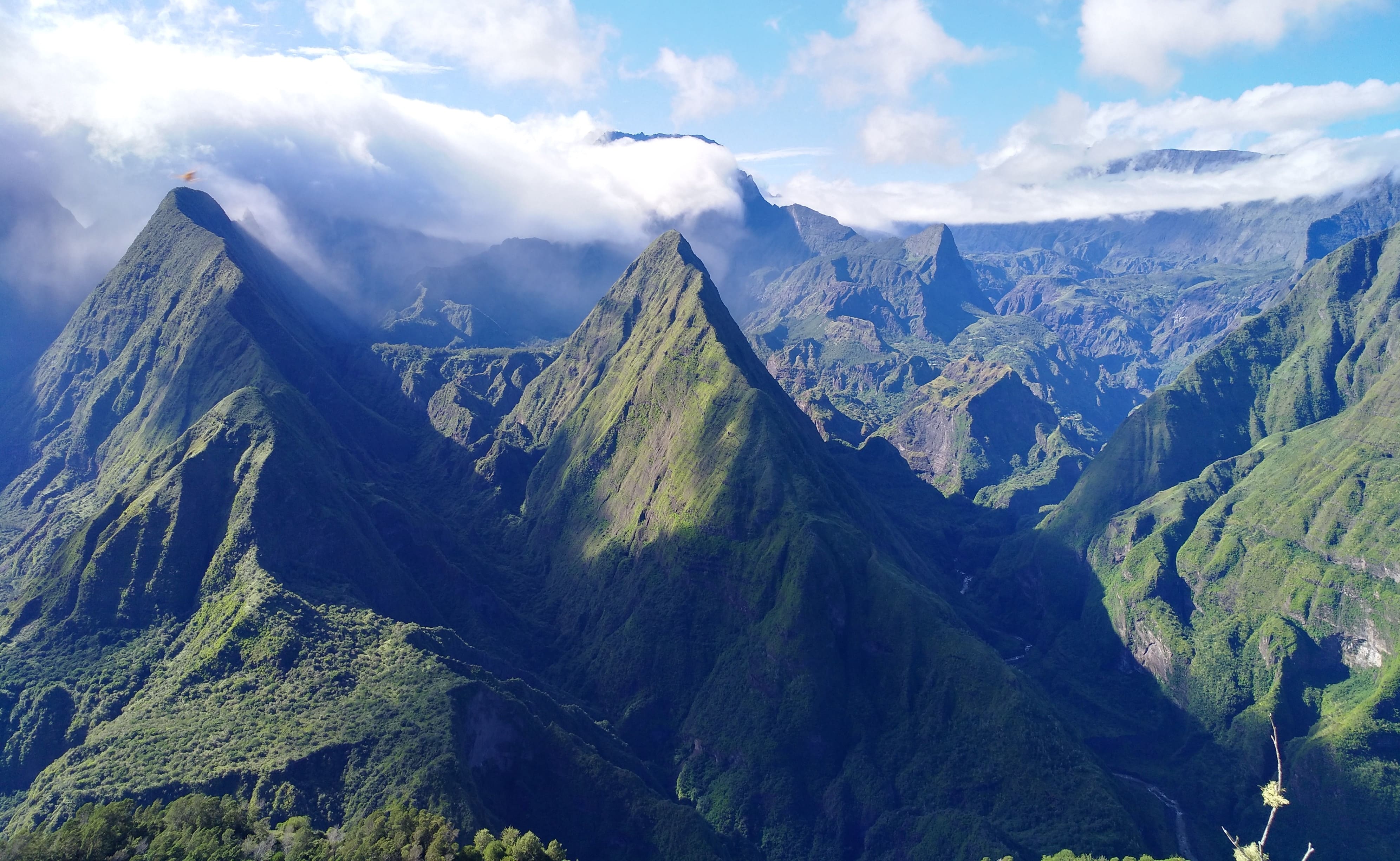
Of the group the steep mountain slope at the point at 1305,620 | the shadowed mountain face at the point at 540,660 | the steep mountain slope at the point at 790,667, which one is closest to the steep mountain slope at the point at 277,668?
the shadowed mountain face at the point at 540,660

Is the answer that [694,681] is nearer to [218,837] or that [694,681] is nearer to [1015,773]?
[1015,773]

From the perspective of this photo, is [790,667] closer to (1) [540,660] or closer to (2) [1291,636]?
(1) [540,660]

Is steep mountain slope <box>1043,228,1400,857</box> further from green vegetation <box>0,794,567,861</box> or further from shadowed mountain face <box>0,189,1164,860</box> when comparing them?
green vegetation <box>0,794,567,861</box>

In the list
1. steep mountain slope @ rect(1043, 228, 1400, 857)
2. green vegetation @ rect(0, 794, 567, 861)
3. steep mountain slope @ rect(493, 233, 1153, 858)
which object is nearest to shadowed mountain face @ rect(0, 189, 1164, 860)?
steep mountain slope @ rect(493, 233, 1153, 858)

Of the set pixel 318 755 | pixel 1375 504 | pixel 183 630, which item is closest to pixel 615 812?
pixel 318 755

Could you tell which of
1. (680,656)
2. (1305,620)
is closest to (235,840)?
(680,656)

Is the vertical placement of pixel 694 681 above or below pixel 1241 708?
above
